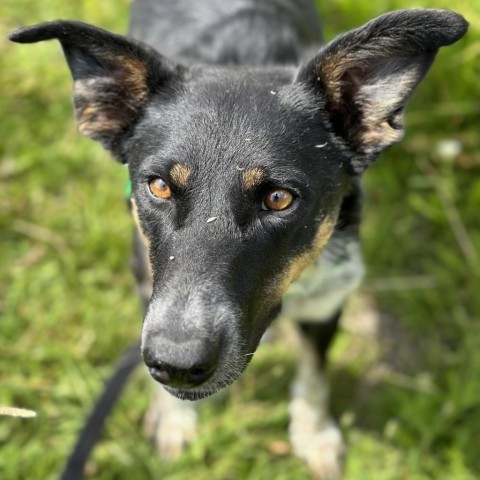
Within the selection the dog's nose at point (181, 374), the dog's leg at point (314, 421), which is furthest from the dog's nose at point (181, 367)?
the dog's leg at point (314, 421)

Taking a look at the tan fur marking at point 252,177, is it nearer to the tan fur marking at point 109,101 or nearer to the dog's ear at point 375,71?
the dog's ear at point 375,71

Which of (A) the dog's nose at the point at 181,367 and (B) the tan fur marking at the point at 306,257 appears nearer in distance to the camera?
(A) the dog's nose at the point at 181,367

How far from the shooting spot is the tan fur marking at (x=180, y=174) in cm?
268

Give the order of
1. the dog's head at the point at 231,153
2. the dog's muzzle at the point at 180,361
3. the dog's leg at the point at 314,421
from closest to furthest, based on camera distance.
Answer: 1. the dog's muzzle at the point at 180,361
2. the dog's head at the point at 231,153
3. the dog's leg at the point at 314,421

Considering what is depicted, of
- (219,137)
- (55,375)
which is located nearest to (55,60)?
(55,375)

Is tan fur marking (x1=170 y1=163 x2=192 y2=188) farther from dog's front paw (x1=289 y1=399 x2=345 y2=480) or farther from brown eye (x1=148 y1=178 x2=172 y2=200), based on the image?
dog's front paw (x1=289 y1=399 x2=345 y2=480)

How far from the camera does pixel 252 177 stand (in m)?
2.68

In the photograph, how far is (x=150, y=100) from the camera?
120 inches

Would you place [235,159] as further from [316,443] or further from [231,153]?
[316,443]

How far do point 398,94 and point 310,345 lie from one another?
64.6 inches

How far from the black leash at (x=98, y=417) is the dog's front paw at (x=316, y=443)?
1.06 meters

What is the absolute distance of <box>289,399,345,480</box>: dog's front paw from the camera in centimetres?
420

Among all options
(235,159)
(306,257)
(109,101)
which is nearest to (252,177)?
(235,159)

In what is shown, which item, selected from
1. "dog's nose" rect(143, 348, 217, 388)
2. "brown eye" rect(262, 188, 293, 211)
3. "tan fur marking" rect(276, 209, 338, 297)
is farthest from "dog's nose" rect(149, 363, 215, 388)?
"brown eye" rect(262, 188, 293, 211)
